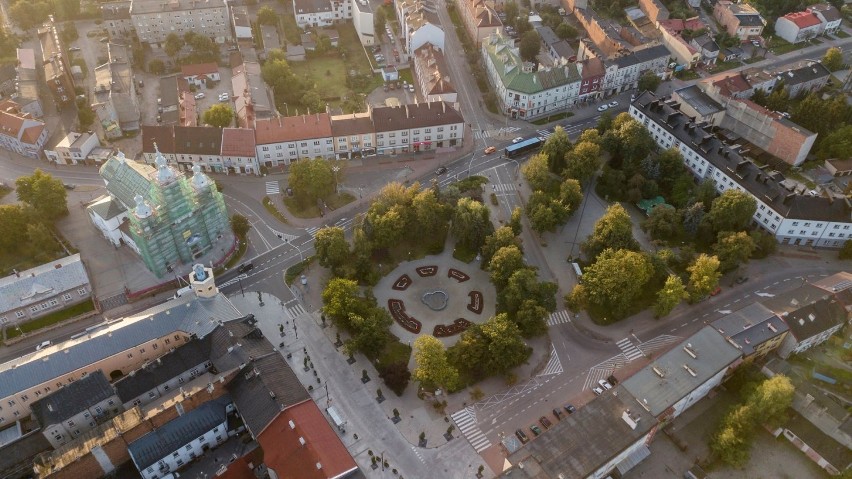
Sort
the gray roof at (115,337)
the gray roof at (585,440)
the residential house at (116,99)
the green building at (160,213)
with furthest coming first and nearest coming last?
the residential house at (116,99) < the green building at (160,213) < the gray roof at (115,337) < the gray roof at (585,440)

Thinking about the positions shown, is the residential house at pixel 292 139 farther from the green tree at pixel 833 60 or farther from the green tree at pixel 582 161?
the green tree at pixel 833 60

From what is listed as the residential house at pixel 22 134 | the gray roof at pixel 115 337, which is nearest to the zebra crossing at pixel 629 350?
the gray roof at pixel 115 337

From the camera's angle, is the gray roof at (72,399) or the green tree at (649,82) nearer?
the gray roof at (72,399)

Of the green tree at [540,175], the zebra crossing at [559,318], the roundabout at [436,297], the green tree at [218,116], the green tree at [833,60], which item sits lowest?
the zebra crossing at [559,318]

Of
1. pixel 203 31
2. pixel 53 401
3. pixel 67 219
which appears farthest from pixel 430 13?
pixel 53 401

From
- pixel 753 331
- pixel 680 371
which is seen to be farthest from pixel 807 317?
pixel 680 371

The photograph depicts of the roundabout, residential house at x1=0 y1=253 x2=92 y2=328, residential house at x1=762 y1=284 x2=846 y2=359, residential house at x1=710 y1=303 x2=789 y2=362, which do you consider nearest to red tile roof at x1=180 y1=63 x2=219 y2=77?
residential house at x1=0 y1=253 x2=92 y2=328
